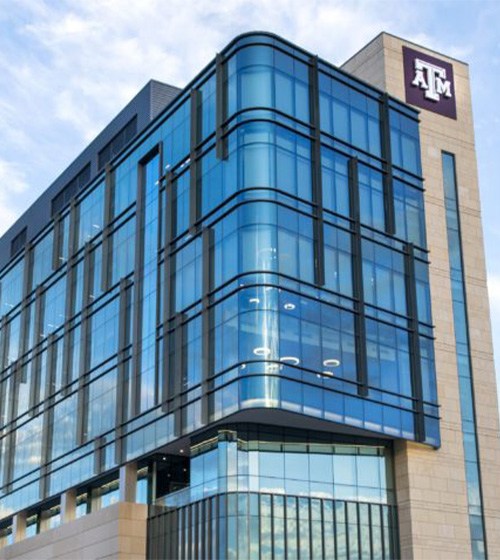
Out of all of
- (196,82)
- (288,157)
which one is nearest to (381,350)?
(288,157)

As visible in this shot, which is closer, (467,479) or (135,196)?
(467,479)

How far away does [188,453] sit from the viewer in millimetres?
57406

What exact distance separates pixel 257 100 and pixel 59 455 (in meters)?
24.9

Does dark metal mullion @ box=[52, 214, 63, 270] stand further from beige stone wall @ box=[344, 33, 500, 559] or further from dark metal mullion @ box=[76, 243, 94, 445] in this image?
beige stone wall @ box=[344, 33, 500, 559]

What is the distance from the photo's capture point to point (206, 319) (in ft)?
178

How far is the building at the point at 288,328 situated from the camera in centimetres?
5250

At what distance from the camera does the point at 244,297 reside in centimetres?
5238

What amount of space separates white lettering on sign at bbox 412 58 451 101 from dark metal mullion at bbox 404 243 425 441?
31.9ft

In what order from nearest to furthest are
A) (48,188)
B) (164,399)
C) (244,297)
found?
(244,297), (164,399), (48,188)

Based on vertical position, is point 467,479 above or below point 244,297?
below

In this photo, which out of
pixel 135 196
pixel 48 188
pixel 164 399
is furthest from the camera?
pixel 48 188

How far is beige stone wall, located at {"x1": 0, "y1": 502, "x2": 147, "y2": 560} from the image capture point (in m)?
56.3

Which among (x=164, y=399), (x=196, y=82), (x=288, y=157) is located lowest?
(x=164, y=399)

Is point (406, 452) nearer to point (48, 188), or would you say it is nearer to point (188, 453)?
point (188, 453)
